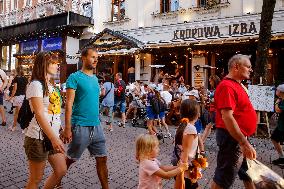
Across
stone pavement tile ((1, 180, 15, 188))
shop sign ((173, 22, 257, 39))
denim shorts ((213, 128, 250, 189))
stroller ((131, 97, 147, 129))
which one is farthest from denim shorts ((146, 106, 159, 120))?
shop sign ((173, 22, 257, 39))

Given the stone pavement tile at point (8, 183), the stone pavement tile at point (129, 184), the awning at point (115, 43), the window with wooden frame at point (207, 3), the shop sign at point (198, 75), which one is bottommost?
the stone pavement tile at point (129, 184)

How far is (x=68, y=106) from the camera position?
3.88 metres

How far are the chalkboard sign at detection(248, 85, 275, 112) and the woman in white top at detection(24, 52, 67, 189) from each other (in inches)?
294

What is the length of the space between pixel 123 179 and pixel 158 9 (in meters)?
14.4

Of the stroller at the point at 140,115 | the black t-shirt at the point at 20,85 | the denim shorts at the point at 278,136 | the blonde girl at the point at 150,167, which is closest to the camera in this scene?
the blonde girl at the point at 150,167

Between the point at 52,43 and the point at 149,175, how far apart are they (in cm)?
2211

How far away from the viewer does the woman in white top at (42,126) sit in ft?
10.3

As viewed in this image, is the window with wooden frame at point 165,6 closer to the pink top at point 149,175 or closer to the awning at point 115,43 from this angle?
the awning at point 115,43

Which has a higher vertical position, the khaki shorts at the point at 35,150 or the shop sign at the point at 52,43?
the shop sign at the point at 52,43

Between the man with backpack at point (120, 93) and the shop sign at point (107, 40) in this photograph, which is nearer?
the man with backpack at point (120, 93)

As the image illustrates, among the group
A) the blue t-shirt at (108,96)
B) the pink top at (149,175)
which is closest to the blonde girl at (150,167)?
the pink top at (149,175)

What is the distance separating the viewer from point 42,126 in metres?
3.12

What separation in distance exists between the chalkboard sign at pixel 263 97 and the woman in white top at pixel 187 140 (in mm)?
6448

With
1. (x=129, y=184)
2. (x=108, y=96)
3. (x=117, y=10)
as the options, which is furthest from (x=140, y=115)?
(x=117, y=10)
